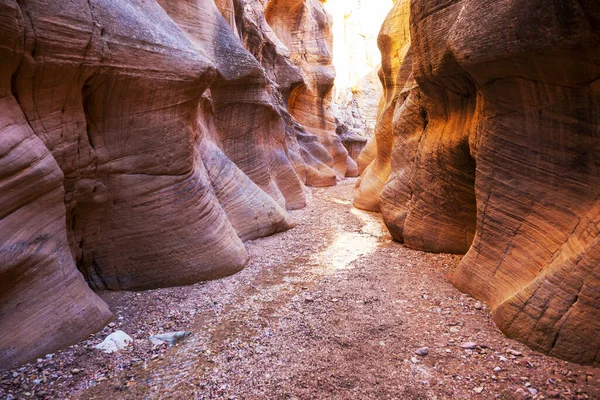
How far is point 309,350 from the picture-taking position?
11.1ft

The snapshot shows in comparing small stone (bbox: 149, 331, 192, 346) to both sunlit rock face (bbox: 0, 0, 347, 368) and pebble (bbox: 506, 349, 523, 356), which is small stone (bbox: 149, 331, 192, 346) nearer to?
sunlit rock face (bbox: 0, 0, 347, 368)

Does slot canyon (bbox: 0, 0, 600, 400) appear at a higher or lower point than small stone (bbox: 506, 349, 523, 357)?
higher

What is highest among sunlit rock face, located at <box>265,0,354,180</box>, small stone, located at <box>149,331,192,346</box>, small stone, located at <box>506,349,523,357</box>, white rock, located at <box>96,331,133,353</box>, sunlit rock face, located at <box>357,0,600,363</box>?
sunlit rock face, located at <box>265,0,354,180</box>

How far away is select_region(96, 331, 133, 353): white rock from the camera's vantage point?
3350 mm

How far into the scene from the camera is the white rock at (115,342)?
3350 millimetres

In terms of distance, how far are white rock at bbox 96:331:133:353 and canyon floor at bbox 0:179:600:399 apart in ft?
0.22

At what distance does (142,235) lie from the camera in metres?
4.66

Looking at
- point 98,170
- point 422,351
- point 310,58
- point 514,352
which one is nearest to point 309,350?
point 422,351

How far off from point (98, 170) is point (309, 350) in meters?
3.01

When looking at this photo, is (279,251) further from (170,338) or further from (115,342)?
(115,342)

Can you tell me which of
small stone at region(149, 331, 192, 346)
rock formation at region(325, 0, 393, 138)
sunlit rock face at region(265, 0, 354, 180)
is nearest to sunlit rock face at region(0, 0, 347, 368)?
small stone at region(149, 331, 192, 346)

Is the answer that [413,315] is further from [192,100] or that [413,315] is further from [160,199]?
[192,100]

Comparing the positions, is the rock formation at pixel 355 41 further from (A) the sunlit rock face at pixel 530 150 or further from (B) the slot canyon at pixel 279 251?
(A) the sunlit rock face at pixel 530 150

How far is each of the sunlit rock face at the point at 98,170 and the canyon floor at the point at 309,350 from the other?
13.2 inches
